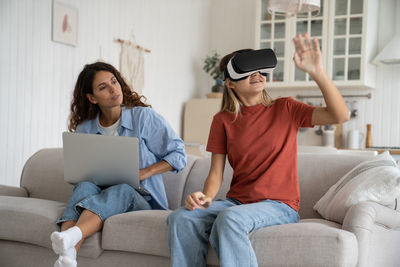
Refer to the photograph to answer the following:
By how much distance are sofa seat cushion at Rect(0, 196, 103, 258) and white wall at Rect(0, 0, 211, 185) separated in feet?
4.78

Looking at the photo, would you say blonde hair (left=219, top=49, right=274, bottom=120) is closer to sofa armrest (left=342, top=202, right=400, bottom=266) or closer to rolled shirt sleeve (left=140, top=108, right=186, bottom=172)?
rolled shirt sleeve (left=140, top=108, right=186, bottom=172)

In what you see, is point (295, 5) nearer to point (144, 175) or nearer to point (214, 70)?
point (144, 175)

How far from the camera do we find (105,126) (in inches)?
104

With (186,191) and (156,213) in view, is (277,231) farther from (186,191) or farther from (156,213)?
(186,191)

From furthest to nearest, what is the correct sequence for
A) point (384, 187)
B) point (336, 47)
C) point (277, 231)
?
point (336, 47)
point (384, 187)
point (277, 231)

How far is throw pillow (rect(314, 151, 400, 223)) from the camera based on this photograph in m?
2.07

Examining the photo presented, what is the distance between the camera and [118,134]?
255 cm

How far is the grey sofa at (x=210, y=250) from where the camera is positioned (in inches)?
71.9

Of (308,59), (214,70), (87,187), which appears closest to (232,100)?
(308,59)

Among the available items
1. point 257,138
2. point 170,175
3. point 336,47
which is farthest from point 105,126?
point 336,47

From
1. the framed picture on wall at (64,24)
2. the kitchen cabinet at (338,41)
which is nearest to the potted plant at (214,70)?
the kitchen cabinet at (338,41)

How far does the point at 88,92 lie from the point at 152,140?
0.43m

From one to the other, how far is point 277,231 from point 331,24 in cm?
403

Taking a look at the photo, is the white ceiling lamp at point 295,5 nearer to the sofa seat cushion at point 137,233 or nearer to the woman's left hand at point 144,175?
the woman's left hand at point 144,175
